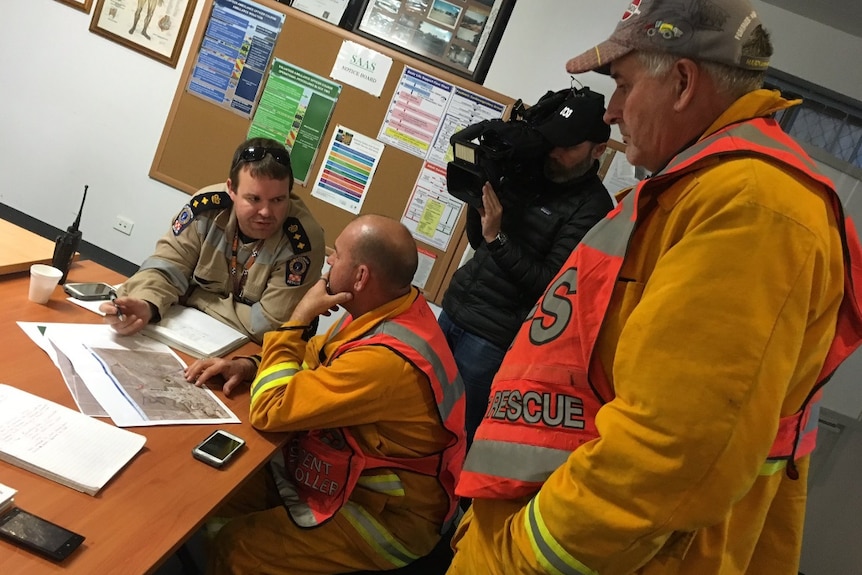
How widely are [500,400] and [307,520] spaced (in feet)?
2.48

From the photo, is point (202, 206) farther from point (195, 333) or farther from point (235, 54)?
point (235, 54)

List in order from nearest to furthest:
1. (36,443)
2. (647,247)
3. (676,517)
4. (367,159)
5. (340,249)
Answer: (676,517)
(647,247)
(36,443)
(340,249)
(367,159)

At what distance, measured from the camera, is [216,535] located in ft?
4.88

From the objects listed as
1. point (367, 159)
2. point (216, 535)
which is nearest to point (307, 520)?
point (216, 535)

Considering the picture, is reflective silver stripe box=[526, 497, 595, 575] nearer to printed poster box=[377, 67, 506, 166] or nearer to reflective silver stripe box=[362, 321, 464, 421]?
reflective silver stripe box=[362, 321, 464, 421]

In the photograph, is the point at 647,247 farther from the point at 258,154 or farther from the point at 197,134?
the point at 197,134

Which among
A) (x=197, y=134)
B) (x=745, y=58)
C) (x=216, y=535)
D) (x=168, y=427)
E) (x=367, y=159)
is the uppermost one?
(x=745, y=58)

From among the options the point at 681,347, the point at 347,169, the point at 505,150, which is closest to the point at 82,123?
the point at 347,169

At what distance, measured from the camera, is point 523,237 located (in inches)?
81.9

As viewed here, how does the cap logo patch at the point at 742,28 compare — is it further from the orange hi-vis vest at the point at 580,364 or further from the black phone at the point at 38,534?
the black phone at the point at 38,534

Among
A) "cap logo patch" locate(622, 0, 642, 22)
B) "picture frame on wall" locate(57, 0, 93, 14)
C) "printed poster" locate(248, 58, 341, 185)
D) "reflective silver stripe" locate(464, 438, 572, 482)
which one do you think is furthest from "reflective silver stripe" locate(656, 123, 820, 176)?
"picture frame on wall" locate(57, 0, 93, 14)

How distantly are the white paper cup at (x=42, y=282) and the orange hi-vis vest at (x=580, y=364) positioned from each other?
116 cm

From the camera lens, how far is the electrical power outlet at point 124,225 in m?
3.38

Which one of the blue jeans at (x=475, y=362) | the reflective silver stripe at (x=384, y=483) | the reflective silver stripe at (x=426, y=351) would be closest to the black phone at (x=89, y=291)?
the reflective silver stripe at (x=426, y=351)
